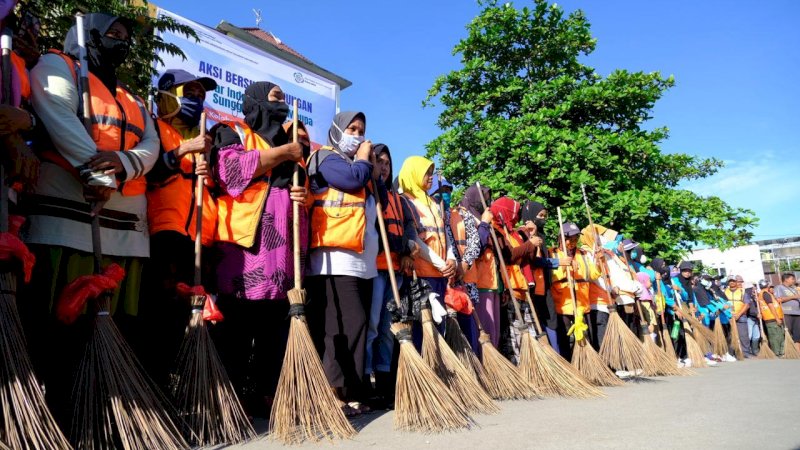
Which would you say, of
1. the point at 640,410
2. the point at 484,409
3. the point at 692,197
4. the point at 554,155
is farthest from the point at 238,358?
the point at 692,197

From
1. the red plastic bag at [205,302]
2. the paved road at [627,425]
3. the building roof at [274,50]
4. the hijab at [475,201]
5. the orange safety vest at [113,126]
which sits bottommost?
the paved road at [627,425]

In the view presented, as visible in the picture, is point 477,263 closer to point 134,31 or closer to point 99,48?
point 99,48

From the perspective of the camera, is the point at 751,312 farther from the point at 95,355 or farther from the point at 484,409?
the point at 95,355

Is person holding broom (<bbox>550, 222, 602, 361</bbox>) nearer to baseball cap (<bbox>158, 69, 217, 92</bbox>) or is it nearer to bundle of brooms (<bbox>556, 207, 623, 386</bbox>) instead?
bundle of brooms (<bbox>556, 207, 623, 386</bbox>)

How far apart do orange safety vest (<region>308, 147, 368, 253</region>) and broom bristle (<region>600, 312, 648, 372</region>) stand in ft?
10.3

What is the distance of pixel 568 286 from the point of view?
5.99 m

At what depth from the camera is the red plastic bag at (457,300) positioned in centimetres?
406

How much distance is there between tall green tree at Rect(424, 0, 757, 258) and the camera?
1105 cm

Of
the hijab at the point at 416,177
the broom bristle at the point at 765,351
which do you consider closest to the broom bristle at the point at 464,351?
the hijab at the point at 416,177

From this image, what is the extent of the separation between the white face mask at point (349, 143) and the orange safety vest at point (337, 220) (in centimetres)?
33

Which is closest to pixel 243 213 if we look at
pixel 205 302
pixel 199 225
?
pixel 199 225

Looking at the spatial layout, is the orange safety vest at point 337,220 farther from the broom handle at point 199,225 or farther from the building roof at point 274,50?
the building roof at point 274,50

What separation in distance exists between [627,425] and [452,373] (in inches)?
39.9

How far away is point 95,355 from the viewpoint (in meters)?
2.20
